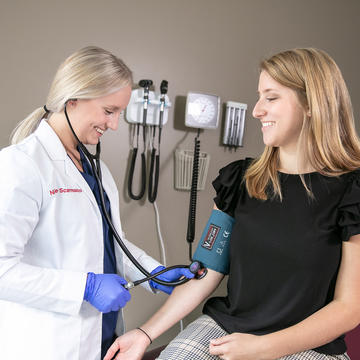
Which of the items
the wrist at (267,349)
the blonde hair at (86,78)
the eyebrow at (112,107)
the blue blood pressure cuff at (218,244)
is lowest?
the wrist at (267,349)

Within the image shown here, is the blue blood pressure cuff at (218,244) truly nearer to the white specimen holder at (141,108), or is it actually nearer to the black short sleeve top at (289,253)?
the black short sleeve top at (289,253)

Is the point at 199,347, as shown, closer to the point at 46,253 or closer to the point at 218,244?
the point at 218,244

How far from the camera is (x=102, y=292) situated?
104 centimetres

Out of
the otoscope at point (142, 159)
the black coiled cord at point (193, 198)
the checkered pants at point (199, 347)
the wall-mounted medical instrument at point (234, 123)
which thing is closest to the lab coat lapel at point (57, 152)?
the checkered pants at point (199, 347)

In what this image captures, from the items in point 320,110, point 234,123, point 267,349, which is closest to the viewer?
point 267,349

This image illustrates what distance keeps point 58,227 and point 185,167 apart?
3.29 feet

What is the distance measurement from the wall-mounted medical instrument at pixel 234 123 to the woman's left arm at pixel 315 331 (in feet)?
3.78

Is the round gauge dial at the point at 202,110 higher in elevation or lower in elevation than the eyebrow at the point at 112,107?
lower

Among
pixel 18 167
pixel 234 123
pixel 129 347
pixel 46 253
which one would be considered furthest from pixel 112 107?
pixel 234 123

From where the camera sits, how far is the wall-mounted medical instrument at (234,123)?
206cm

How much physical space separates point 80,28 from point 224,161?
966mm

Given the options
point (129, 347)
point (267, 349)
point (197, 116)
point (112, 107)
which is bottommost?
point (129, 347)

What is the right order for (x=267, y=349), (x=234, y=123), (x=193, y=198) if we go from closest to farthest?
(x=267, y=349) → (x=193, y=198) → (x=234, y=123)

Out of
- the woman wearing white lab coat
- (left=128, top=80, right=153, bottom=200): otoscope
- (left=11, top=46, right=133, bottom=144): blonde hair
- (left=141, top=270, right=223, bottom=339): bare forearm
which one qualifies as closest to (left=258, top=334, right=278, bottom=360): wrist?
(left=141, top=270, right=223, bottom=339): bare forearm
